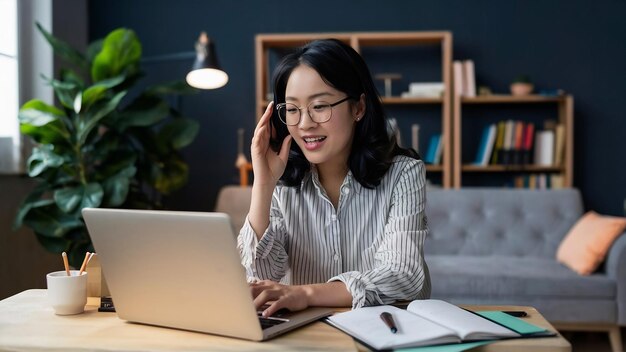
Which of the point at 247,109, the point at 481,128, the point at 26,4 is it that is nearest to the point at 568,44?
the point at 481,128

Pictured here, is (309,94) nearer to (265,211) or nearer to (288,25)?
(265,211)

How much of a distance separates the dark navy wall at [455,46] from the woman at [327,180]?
3204 mm

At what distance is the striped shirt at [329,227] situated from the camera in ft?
5.02

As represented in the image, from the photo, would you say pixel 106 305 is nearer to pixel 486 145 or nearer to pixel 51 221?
pixel 51 221

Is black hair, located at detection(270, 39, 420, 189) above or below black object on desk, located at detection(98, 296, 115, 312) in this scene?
above

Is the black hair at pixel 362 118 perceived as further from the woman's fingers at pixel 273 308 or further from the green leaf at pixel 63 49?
the green leaf at pixel 63 49

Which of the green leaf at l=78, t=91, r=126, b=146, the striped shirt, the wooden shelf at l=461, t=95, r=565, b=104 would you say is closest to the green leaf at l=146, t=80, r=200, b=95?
the green leaf at l=78, t=91, r=126, b=146

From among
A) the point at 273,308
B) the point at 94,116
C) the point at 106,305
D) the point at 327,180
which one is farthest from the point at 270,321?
the point at 94,116

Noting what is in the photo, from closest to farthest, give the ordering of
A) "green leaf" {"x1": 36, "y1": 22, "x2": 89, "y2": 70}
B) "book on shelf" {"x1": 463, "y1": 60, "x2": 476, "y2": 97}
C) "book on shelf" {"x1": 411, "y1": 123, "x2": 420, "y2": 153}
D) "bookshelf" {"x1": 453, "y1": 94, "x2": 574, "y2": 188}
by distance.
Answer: "green leaf" {"x1": 36, "y1": 22, "x2": 89, "y2": 70}
"bookshelf" {"x1": 453, "y1": 94, "x2": 574, "y2": 188}
"book on shelf" {"x1": 463, "y1": 60, "x2": 476, "y2": 97}
"book on shelf" {"x1": 411, "y1": 123, "x2": 420, "y2": 153}

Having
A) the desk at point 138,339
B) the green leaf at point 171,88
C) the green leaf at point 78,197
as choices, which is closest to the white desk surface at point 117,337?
the desk at point 138,339

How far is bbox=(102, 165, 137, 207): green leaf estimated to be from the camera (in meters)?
3.17

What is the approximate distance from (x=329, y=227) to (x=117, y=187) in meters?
1.89

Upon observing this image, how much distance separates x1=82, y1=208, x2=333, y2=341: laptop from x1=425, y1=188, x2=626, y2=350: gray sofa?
91.4 inches

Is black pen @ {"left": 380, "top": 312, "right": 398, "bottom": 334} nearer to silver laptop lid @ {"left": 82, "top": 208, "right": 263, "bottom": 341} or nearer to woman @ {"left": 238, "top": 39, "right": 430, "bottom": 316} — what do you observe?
silver laptop lid @ {"left": 82, "top": 208, "right": 263, "bottom": 341}
